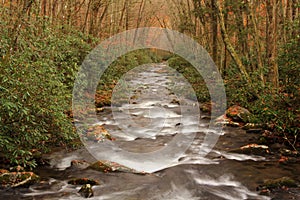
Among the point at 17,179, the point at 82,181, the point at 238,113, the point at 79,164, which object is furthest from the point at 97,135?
the point at 238,113

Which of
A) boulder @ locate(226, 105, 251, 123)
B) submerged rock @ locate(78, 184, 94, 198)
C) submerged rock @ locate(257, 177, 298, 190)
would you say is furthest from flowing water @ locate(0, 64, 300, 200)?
boulder @ locate(226, 105, 251, 123)

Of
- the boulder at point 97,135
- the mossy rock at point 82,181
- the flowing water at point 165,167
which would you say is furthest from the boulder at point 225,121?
the mossy rock at point 82,181

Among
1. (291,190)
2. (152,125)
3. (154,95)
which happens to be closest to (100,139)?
(152,125)

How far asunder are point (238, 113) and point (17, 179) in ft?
29.6

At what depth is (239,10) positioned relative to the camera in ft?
50.2

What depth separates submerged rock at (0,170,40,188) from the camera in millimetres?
6770

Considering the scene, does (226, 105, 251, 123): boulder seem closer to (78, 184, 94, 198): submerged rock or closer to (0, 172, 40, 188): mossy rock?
(78, 184, 94, 198): submerged rock

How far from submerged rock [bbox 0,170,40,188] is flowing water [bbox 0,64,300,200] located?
0.59 ft

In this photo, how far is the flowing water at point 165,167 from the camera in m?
6.86

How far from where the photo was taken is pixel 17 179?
6.88m

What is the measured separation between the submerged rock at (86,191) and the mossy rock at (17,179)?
3.36 feet

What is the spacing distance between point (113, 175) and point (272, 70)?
6.86m

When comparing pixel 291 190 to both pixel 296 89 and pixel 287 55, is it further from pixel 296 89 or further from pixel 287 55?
pixel 287 55

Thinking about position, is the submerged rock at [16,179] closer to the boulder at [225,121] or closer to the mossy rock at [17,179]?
the mossy rock at [17,179]
